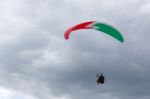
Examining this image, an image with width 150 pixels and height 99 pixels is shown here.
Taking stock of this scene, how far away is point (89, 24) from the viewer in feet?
597

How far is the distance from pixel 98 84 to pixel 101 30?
24.0 feet

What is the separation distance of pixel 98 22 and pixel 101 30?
1374mm

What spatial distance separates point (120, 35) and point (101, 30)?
8.79 ft

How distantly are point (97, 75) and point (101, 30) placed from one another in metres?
6.35

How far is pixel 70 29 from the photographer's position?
18075 cm

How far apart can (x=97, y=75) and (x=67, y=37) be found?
776cm

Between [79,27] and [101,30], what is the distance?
303 centimetres

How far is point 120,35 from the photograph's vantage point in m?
180

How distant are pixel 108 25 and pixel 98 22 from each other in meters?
1.71

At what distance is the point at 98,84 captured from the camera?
182 meters

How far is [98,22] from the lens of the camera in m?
182

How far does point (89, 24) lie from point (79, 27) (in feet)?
7.39

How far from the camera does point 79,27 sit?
7096 inches
